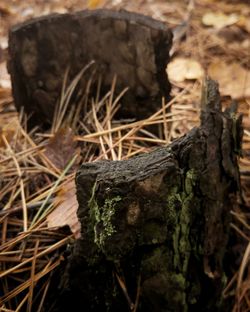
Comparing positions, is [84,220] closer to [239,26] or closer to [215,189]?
[215,189]

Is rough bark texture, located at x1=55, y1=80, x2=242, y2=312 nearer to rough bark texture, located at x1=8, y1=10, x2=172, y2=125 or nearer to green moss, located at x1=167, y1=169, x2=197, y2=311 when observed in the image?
green moss, located at x1=167, y1=169, x2=197, y2=311

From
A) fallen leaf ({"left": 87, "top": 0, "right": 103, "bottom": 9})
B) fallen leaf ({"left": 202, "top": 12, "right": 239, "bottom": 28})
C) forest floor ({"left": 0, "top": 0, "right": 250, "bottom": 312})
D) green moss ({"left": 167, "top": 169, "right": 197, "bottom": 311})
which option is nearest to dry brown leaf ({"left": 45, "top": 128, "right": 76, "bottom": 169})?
forest floor ({"left": 0, "top": 0, "right": 250, "bottom": 312})

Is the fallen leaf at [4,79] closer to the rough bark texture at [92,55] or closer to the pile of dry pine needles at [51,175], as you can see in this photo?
the pile of dry pine needles at [51,175]

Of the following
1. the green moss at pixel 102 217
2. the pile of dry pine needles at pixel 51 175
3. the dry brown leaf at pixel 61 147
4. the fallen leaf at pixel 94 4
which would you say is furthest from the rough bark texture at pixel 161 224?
the fallen leaf at pixel 94 4

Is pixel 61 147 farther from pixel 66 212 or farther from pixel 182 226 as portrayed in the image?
pixel 182 226

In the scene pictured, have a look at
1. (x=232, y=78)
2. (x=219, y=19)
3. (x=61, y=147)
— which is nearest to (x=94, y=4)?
(x=219, y=19)

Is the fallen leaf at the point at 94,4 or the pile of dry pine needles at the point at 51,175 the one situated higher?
the fallen leaf at the point at 94,4
